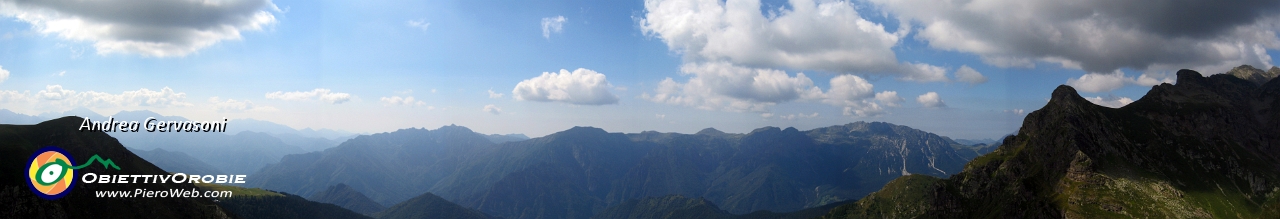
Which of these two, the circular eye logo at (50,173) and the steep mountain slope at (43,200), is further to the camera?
the steep mountain slope at (43,200)

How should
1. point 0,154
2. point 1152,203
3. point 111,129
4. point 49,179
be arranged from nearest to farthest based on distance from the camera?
point 111,129
point 49,179
point 0,154
point 1152,203

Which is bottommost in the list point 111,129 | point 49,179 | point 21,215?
point 21,215

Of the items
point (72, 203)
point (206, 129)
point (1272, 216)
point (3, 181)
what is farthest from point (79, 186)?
point (1272, 216)

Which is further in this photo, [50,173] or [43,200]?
[43,200]

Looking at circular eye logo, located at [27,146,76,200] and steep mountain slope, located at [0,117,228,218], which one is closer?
circular eye logo, located at [27,146,76,200]

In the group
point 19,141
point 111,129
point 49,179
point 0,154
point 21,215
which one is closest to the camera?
point 111,129

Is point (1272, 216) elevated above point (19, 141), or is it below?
below

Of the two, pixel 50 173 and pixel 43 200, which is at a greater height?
pixel 50 173

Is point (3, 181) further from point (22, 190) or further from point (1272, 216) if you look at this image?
point (1272, 216)
